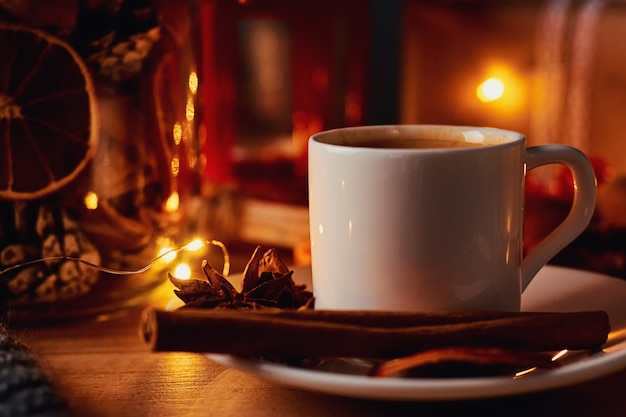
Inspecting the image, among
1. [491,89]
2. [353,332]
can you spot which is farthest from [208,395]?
[491,89]

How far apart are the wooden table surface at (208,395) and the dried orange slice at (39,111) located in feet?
0.45

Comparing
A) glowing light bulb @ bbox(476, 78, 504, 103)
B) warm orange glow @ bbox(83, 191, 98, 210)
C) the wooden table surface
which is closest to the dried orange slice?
warm orange glow @ bbox(83, 191, 98, 210)

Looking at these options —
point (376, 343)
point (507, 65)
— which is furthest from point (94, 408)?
point (507, 65)

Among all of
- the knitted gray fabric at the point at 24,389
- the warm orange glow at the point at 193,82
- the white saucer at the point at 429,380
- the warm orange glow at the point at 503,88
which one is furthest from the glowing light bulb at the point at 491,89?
the knitted gray fabric at the point at 24,389

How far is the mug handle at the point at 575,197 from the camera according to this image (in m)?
0.56

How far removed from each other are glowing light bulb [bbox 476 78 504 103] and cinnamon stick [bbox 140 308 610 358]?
1.02 meters

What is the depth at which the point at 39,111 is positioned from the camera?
0.60m

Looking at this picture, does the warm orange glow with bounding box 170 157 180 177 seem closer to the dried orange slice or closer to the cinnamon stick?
the dried orange slice

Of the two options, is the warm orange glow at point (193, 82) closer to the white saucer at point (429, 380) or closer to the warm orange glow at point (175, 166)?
the warm orange glow at point (175, 166)

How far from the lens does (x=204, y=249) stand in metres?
0.94

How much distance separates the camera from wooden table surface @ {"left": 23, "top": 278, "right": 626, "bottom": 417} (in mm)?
477

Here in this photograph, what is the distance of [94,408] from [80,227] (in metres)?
0.19

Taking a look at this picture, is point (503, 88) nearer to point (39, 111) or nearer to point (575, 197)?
point (575, 197)

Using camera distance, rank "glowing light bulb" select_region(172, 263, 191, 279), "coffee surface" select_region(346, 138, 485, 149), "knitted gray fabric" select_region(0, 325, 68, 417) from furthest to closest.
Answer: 1. "glowing light bulb" select_region(172, 263, 191, 279)
2. "coffee surface" select_region(346, 138, 485, 149)
3. "knitted gray fabric" select_region(0, 325, 68, 417)
